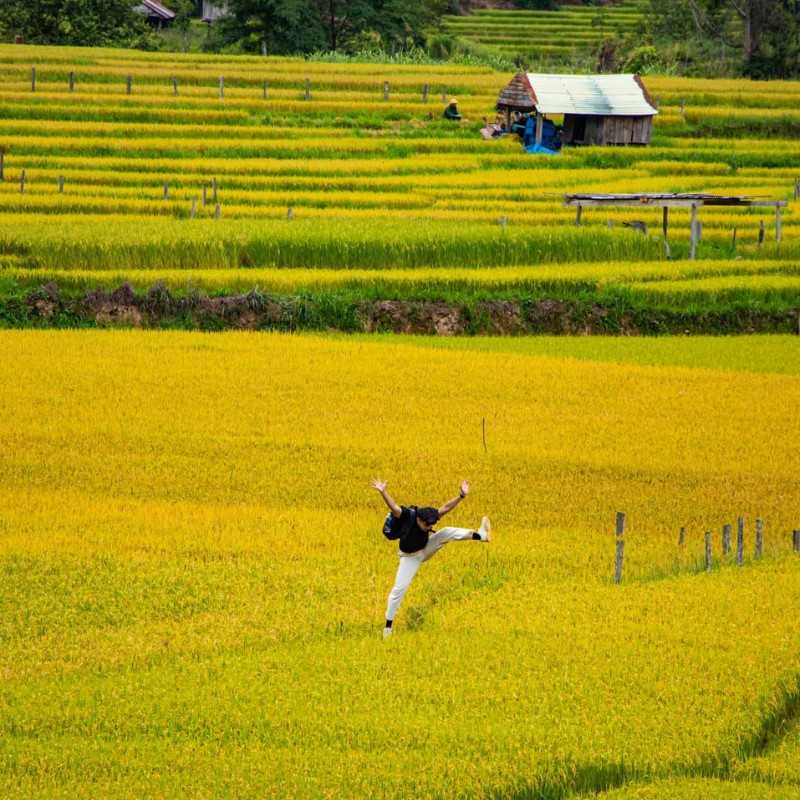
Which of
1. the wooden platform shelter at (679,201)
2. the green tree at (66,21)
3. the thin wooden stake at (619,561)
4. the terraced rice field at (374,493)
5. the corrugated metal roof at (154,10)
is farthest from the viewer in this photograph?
the corrugated metal roof at (154,10)

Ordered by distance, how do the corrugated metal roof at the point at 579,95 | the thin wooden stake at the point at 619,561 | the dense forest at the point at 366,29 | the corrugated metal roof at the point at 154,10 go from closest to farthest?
the thin wooden stake at the point at 619,561 < the corrugated metal roof at the point at 579,95 < the dense forest at the point at 366,29 < the corrugated metal roof at the point at 154,10

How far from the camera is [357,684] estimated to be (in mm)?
9758

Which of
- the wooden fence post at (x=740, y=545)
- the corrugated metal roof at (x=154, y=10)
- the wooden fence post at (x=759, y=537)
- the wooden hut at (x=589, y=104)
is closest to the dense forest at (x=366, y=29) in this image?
the corrugated metal roof at (x=154, y=10)

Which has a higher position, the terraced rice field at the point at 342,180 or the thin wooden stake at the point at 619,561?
the terraced rice field at the point at 342,180

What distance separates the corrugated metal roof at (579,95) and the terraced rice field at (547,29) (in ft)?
65.2

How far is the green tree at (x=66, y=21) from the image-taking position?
5478 cm

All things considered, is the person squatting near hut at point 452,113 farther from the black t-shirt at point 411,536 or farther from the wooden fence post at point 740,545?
the black t-shirt at point 411,536

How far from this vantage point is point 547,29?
227 feet

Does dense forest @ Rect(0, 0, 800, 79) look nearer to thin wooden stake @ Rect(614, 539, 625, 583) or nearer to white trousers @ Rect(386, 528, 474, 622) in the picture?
thin wooden stake @ Rect(614, 539, 625, 583)

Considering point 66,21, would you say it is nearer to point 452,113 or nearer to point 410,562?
point 452,113

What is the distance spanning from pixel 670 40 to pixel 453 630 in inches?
2287

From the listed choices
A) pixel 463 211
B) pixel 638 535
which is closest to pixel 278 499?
pixel 638 535

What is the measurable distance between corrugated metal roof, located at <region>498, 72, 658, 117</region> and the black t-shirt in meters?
31.5

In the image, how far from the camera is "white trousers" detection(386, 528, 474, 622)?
422 inches
